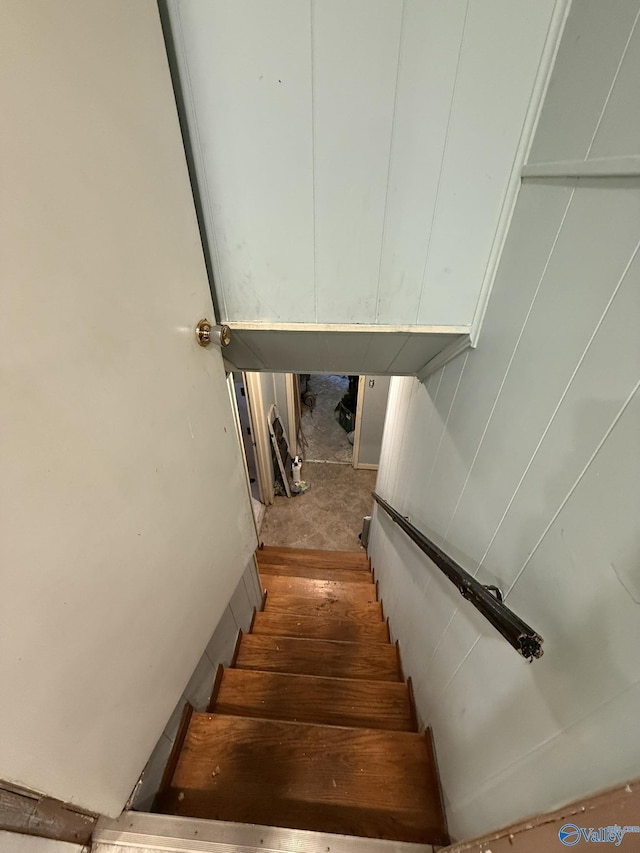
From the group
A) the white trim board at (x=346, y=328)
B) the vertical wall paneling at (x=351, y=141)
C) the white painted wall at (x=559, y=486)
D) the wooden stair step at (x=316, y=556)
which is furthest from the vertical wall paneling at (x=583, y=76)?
the wooden stair step at (x=316, y=556)

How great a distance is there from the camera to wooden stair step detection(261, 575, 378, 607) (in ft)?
7.68

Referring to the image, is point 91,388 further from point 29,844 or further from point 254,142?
point 29,844

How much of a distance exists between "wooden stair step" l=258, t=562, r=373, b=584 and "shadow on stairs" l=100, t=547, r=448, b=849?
0.65 metres

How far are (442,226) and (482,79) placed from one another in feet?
0.89

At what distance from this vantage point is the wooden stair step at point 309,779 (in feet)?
3.77

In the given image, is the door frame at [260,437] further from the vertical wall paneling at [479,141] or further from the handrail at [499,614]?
the handrail at [499,614]

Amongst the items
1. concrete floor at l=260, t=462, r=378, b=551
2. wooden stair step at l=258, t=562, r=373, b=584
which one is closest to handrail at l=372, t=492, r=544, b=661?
wooden stair step at l=258, t=562, r=373, b=584

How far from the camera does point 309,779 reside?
4.05ft

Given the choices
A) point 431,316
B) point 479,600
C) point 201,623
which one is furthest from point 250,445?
point 479,600

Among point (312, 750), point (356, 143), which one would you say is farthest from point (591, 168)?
point (312, 750)

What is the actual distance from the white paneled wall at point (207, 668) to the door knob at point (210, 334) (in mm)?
1303

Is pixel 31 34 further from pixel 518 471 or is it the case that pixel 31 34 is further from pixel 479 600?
pixel 479 600

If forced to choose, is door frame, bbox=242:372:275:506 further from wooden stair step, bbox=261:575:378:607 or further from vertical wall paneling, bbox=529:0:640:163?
vertical wall paneling, bbox=529:0:640:163

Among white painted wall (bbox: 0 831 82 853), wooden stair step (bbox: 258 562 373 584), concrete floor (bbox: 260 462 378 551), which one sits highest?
white painted wall (bbox: 0 831 82 853)
